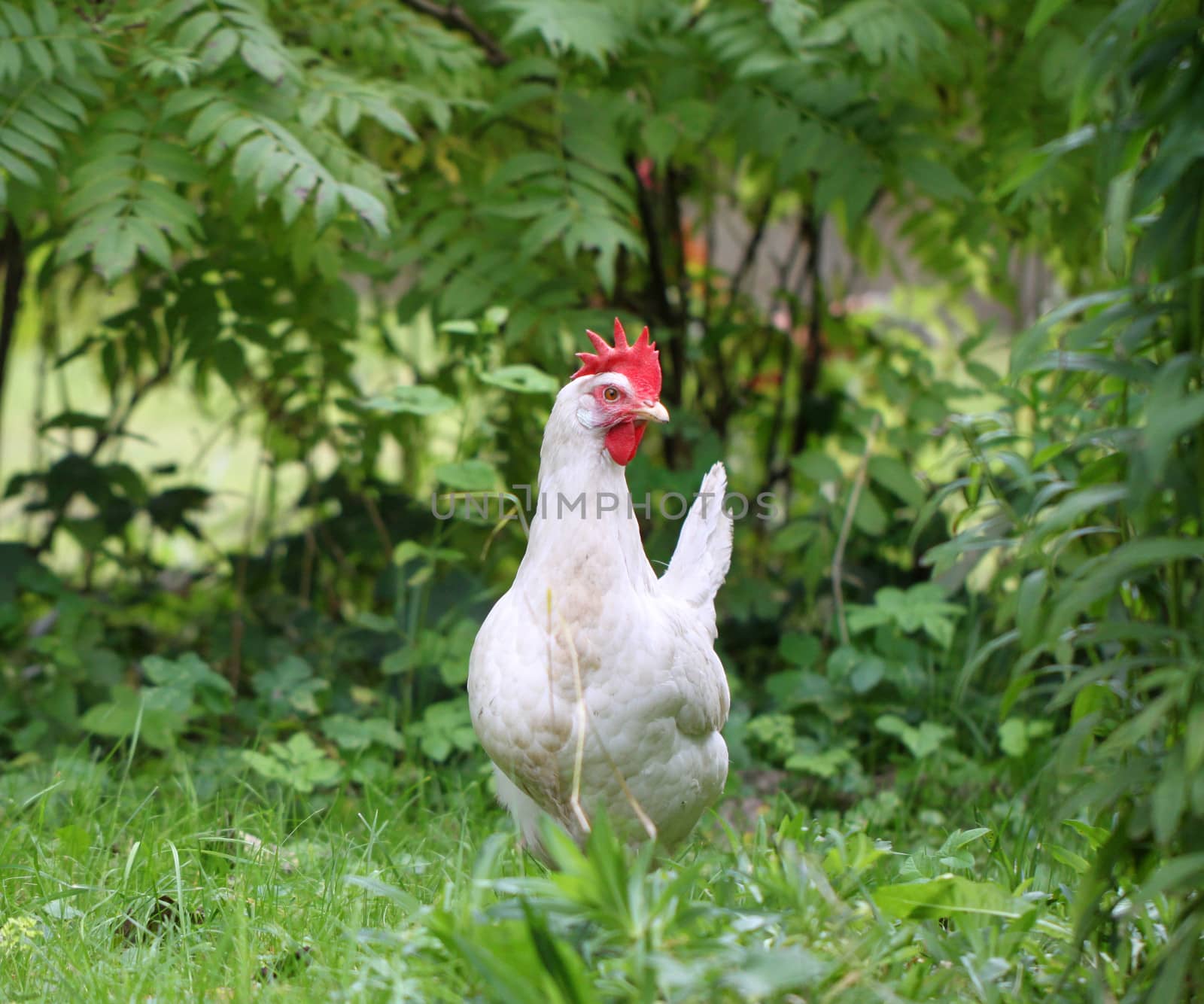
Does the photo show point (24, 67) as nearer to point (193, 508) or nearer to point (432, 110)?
point (432, 110)

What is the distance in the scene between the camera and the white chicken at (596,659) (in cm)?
225

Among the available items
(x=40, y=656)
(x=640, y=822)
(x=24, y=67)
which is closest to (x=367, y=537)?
(x=40, y=656)

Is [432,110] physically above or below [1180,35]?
above

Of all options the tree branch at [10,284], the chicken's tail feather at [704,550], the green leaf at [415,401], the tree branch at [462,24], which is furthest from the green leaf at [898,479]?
the tree branch at [10,284]

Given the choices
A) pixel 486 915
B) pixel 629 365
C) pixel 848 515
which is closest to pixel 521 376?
pixel 629 365

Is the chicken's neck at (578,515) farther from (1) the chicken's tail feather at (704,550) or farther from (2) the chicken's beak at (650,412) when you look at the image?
(1) the chicken's tail feather at (704,550)

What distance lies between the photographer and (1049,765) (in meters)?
1.80

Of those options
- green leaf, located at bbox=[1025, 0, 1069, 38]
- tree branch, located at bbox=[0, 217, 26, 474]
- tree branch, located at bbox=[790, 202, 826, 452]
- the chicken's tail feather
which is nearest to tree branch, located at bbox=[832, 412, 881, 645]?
the chicken's tail feather

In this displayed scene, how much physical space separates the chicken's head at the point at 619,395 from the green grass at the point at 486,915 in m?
0.81

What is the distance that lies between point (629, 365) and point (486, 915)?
1106mm

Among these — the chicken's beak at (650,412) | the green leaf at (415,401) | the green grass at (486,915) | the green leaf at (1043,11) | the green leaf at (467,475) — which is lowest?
the green grass at (486,915)

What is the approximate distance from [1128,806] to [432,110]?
2459 mm

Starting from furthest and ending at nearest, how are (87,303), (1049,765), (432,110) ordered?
(87,303) → (432,110) → (1049,765)

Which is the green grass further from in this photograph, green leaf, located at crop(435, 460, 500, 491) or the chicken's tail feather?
green leaf, located at crop(435, 460, 500, 491)
